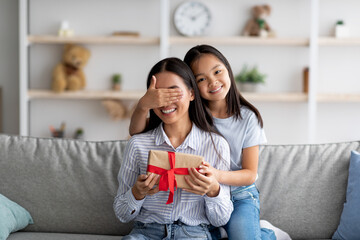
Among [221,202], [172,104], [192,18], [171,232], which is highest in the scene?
[192,18]


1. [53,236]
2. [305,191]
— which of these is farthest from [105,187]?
[305,191]

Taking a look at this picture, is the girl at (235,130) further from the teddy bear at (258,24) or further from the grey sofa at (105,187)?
the teddy bear at (258,24)

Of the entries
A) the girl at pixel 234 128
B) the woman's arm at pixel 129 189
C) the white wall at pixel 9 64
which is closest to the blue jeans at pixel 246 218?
the girl at pixel 234 128

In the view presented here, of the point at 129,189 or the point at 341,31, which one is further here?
the point at 341,31

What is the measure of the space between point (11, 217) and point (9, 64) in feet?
9.72

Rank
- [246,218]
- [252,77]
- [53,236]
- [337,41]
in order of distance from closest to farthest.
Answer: [246,218] < [53,236] < [337,41] < [252,77]

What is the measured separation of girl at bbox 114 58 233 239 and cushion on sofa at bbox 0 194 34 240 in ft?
1.64

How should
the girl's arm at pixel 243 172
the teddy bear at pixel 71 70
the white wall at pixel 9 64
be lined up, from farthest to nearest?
the white wall at pixel 9 64 → the teddy bear at pixel 71 70 → the girl's arm at pixel 243 172

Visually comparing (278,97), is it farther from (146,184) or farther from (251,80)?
(146,184)

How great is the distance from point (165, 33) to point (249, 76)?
2.80 ft

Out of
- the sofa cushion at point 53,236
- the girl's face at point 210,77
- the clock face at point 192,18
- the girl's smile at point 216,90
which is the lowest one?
the sofa cushion at point 53,236

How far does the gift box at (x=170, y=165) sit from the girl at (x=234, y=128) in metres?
0.20

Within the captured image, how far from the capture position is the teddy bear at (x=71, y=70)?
430 cm

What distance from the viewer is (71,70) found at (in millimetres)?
4414
